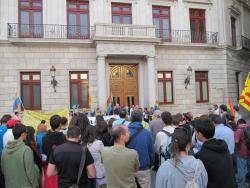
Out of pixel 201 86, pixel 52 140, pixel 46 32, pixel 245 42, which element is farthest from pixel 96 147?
pixel 245 42

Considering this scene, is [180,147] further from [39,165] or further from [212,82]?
[212,82]

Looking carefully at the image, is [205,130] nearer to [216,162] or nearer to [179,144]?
[216,162]

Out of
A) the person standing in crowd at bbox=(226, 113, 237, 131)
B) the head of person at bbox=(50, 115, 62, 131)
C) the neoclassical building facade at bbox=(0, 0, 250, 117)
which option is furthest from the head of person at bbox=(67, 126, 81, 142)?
the neoclassical building facade at bbox=(0, 0, 250, 117)

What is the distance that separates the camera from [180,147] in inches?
145

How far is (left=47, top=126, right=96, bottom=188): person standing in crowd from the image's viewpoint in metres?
4.42

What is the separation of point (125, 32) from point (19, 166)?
55.0 ft

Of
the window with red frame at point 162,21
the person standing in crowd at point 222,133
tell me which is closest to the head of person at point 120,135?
the person standing in crowd at point 222,133

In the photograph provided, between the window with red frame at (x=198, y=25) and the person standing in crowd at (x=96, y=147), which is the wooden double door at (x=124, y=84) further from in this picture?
the person standing in crowd at (x=96, y=147)

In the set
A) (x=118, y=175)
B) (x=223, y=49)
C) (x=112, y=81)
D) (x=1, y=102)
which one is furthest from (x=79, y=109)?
(x=118, y=175)

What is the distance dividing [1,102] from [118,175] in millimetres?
16881

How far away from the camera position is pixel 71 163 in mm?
4414

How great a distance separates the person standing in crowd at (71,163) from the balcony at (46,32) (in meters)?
17.0

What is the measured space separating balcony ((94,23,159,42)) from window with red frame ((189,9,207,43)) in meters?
4.51

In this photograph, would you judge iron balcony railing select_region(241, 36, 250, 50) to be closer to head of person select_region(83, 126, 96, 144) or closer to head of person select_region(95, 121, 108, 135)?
head of person select_region(95, 121, 108, 135)
